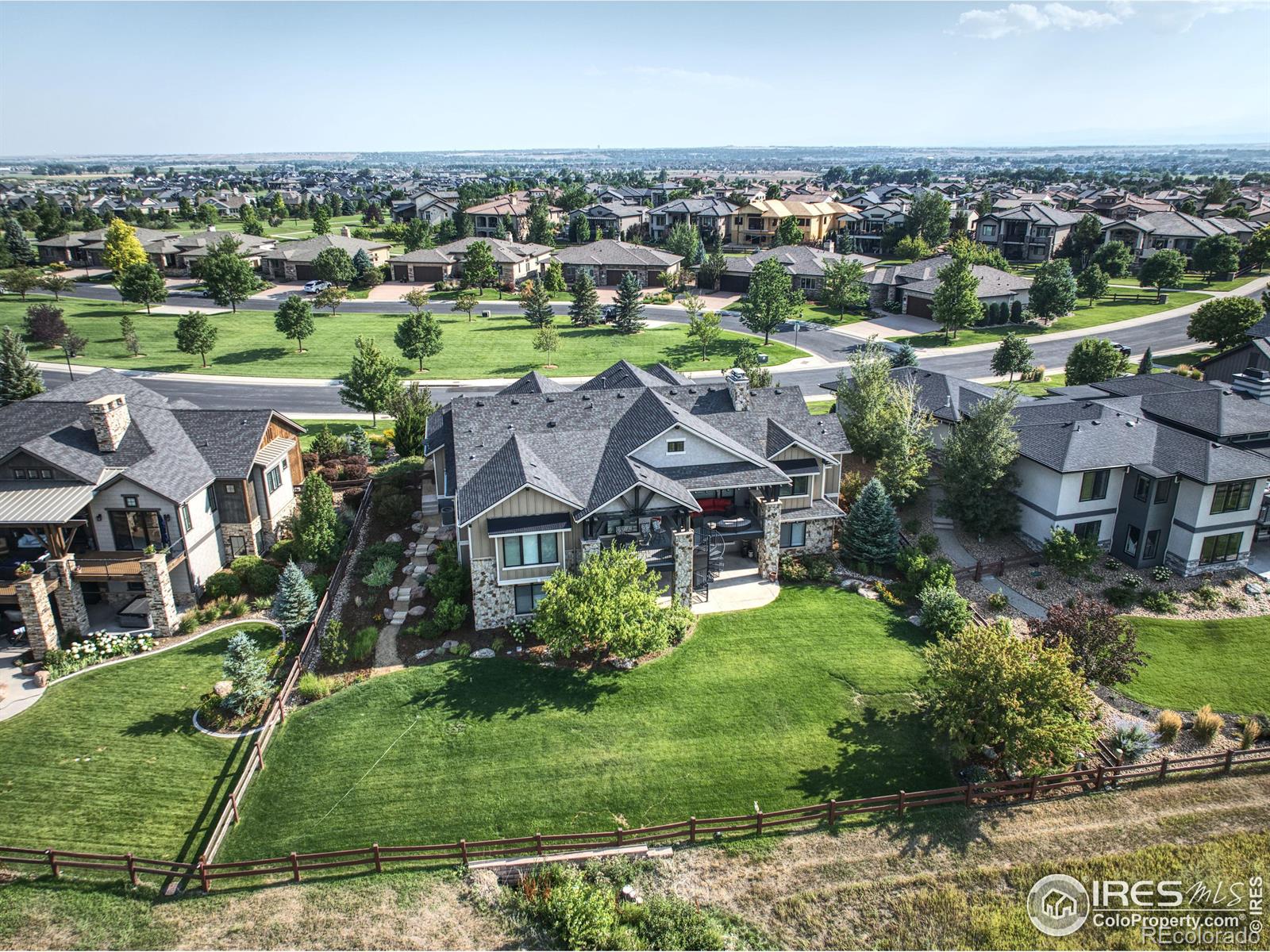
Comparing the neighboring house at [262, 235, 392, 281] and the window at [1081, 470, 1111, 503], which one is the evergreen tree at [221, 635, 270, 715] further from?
the neighboring house at [262, 235, 392, 281]

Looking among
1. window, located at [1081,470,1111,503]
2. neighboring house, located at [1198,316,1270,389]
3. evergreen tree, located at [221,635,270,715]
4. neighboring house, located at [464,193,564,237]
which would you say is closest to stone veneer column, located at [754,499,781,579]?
window, located at [1081,470,1111,503]

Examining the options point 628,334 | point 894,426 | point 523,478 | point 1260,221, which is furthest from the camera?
point 1260,221

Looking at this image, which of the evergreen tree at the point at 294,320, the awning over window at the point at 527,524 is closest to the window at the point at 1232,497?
the awning over window at the point at 527,524

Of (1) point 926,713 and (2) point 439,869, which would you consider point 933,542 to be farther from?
(2) point 439,869

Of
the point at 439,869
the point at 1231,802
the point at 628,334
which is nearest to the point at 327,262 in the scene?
the point at 628,334

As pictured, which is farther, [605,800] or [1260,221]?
[1260,221]

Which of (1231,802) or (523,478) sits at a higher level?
(523,478)
